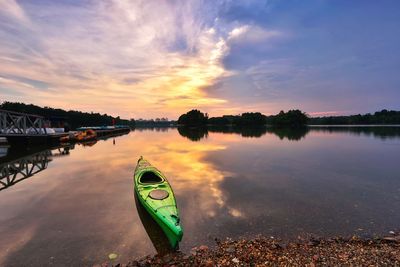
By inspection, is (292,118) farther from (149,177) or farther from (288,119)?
(149,177)

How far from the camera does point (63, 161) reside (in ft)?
97.8

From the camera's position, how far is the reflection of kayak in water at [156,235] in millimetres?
9344

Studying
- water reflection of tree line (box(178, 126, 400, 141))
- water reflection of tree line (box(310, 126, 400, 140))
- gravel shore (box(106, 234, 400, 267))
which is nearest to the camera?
gravel shore (box(106, 234, 400, 267))

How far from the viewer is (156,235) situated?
10.4 meters

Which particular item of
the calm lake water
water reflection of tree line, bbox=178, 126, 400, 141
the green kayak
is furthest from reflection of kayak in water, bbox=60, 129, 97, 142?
the green kayak

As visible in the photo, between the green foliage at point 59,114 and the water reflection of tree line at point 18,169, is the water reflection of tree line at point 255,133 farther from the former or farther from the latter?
the green foliage at point 59,114

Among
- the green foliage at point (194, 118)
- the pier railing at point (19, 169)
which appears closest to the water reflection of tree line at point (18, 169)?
the pier railing at point (19, 169)

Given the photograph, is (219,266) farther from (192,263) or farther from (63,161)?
(63,161)

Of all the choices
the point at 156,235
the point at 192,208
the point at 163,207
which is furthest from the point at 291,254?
the point at 192,208

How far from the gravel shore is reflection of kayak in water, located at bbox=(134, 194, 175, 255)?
657mm

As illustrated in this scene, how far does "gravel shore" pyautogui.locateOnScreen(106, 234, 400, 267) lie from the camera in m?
7.48

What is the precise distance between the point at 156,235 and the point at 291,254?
18.8 ft

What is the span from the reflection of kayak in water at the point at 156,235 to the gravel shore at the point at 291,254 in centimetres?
66

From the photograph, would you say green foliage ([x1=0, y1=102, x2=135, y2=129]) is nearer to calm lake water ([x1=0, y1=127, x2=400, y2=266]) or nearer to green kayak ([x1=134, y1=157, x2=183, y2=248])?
calm lake water ([x1=0, y1=127, x2=400, y2=266])
